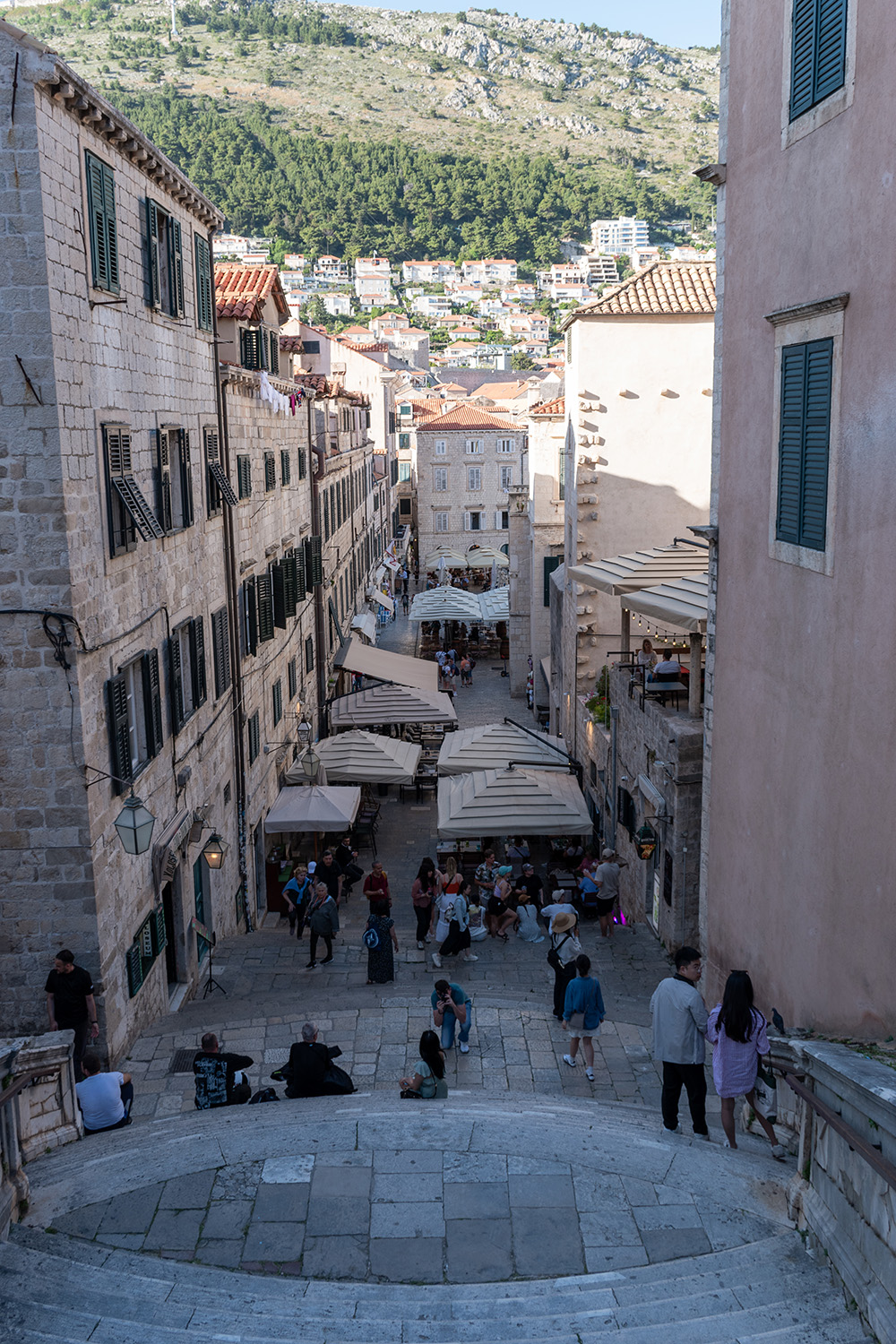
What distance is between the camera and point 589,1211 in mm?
6711

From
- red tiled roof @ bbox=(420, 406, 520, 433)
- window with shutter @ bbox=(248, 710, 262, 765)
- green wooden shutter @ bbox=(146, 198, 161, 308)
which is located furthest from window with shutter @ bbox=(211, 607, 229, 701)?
red tiled roof @ bbox=(420, 406, 520, 433)

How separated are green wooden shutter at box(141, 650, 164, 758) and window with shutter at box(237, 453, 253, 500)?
6614mm

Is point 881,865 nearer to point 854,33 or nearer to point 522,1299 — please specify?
point 522,1299

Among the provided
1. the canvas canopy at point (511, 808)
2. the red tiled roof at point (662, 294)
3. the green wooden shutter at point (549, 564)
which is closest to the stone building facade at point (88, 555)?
the canvas canopy at point (511, 808)

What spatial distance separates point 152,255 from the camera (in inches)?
514

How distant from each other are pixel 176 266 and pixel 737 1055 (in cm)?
1147

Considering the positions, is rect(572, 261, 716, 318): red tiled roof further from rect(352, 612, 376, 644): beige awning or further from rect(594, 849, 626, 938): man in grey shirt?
rect(352, 612, 376, 644): beige awning

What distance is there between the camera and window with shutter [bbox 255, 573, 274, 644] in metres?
19.8

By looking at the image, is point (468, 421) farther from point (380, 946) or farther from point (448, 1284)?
point (448, 1284)

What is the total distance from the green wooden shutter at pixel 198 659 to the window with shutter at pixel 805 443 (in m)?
8.04

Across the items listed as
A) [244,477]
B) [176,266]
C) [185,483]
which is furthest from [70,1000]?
[244,477]

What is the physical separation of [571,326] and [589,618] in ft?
20.7

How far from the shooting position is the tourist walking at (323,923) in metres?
15.2

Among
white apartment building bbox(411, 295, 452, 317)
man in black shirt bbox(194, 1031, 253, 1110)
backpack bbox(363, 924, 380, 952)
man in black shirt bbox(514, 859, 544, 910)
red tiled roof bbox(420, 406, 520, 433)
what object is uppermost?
white apartment building bbox(411, 295, 452, 317)
